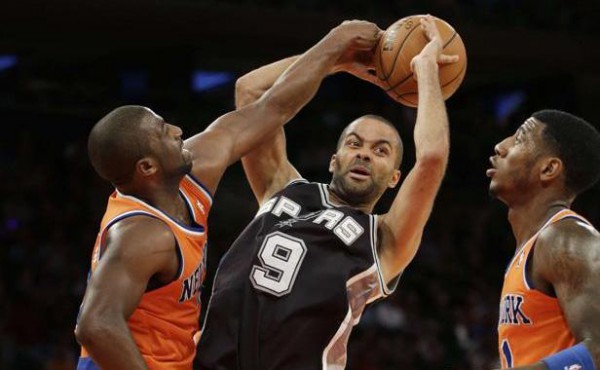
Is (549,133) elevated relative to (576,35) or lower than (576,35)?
elevated

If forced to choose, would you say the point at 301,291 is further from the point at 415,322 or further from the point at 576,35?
the point at 576,35

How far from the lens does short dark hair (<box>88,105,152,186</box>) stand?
373 cm

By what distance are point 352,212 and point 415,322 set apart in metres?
7.32

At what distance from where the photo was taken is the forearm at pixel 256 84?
470 centimetres

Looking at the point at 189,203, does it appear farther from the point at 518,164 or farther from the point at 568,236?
the point at 568,236

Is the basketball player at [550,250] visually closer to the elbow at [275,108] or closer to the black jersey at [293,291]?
the black jersey at [293,291]

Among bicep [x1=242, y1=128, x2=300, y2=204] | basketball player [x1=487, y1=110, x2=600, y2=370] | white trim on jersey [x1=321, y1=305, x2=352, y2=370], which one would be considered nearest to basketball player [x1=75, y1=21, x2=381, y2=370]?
bicep [x1=242, y1=128, x2=300, y2=204]

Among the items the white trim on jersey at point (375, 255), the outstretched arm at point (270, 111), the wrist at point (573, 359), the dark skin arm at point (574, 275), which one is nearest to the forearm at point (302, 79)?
the outstretched arm at point (270, 111)

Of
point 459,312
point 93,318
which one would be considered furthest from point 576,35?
point 93,318

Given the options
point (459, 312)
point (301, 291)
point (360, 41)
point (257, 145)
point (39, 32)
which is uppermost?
point (360, 41)

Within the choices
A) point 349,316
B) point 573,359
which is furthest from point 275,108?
point 573,359

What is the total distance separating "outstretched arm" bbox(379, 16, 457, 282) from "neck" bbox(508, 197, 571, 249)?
34cm

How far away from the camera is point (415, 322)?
11.4 m

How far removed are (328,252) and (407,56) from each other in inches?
36.7
